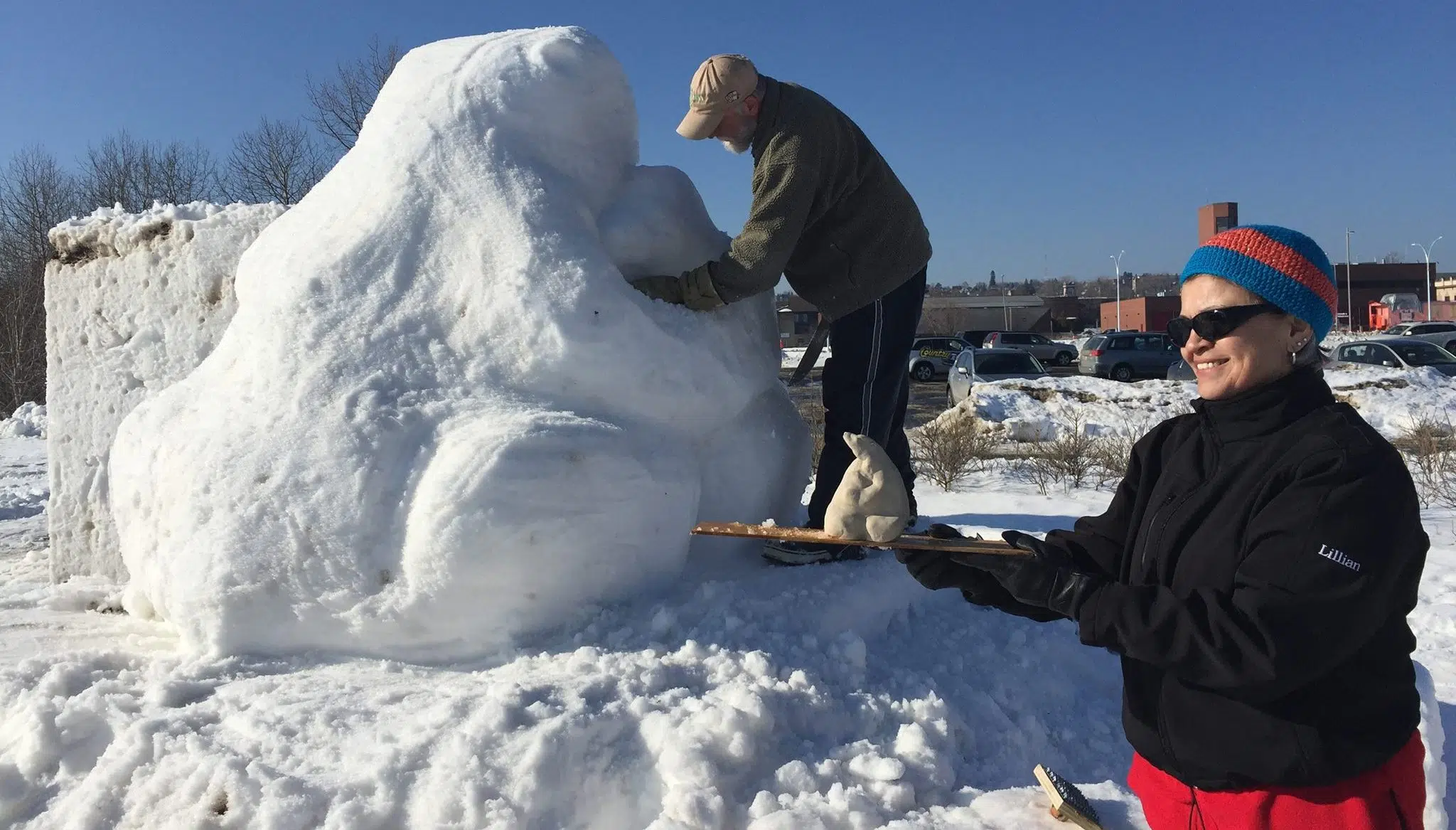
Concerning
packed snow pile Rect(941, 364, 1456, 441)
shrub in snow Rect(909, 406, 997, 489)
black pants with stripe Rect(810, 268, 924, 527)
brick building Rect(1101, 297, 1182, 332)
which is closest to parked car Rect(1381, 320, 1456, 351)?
packed snow pile Rect(941, 364, 1456, 441)

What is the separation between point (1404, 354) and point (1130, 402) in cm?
811

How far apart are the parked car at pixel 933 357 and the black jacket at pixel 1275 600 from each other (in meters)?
22.2

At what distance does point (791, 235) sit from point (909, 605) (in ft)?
4.17

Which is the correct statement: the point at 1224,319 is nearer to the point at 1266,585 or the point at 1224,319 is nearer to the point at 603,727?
the point at 1266,585

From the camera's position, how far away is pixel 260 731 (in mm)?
1945

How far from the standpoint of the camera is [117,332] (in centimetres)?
336

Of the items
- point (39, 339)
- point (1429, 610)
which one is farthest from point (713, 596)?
point (39, 339)

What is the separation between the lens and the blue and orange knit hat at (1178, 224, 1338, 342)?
56.5 inches

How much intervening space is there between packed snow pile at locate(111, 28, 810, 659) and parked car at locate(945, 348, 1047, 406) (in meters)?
14.2

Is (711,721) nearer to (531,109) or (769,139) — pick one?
(769,139)

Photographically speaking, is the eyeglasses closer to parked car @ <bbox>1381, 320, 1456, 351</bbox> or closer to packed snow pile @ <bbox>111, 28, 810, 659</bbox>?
packed snow pile @ <bbox>111, 28, 810, 659</bbox>

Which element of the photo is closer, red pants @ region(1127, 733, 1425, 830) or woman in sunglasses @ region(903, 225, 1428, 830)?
woman in sunglasses @ region(903, 225, 1428, 830)

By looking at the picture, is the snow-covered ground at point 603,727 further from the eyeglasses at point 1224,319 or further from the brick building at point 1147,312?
the brick building at point 1147,312

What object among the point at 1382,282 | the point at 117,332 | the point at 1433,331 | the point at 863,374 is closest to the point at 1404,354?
the point at 1433,331
